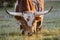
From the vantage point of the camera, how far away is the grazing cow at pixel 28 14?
10.5 meters

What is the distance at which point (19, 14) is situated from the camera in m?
10.7

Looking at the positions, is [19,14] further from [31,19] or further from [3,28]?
[3,28]

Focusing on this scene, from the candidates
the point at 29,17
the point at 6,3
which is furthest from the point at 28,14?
the point at 6,3

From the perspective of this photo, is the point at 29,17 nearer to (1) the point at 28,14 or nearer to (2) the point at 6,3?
(1) the point at 28,14

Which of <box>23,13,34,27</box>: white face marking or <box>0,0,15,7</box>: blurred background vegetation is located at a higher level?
<box>23,13,34,27</box>: white face marking

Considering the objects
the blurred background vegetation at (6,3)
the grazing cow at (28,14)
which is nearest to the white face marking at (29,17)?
the grazing cow at (28,14)

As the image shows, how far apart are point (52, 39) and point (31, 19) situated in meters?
0.83

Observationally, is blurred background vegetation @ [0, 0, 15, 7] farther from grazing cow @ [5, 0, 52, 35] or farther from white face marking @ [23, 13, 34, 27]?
white face marking @ [23, 13, 34, 27]

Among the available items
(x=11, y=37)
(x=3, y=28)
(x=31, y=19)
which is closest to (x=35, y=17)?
(x=31, y=19)

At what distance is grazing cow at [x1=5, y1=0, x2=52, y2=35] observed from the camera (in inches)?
414

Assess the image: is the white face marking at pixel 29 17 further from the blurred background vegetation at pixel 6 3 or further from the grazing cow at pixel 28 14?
the blurred background vegetation at pixel 6 3

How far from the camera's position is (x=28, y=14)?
10.6 m

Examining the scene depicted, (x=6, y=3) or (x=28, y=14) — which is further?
(x=6, y=3)

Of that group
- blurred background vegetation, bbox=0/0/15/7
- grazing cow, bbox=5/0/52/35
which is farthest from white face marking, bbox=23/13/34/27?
blurred background vegetation, bbox=0/0/15/7
